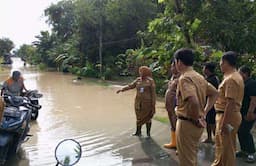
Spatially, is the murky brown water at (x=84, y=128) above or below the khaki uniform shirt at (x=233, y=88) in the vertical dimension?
below

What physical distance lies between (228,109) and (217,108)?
35 centimetres

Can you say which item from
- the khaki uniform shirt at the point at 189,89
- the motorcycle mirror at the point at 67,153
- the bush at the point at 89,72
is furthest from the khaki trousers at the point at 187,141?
the bush at the point at 89,72

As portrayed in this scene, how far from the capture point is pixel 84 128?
9516 mm

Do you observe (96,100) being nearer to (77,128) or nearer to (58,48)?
(77,128)

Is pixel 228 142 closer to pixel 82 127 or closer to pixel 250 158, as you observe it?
pixel 250 158

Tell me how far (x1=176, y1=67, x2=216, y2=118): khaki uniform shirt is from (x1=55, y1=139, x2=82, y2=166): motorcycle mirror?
130 centimetres

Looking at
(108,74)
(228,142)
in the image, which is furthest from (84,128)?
(108,74)

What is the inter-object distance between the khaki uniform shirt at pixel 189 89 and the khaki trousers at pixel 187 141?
0.14 metres

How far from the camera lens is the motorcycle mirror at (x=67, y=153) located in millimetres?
4230

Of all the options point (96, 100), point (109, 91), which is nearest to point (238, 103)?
point (96, 100)

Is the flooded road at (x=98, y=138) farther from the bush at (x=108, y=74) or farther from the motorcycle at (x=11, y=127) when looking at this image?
the bush at (x=108, y=74)

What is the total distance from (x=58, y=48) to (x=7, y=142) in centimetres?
3646

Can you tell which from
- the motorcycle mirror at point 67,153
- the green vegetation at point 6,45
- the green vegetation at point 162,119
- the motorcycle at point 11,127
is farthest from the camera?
the green vegetation at point 6,45

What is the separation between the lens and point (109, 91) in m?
18.7
